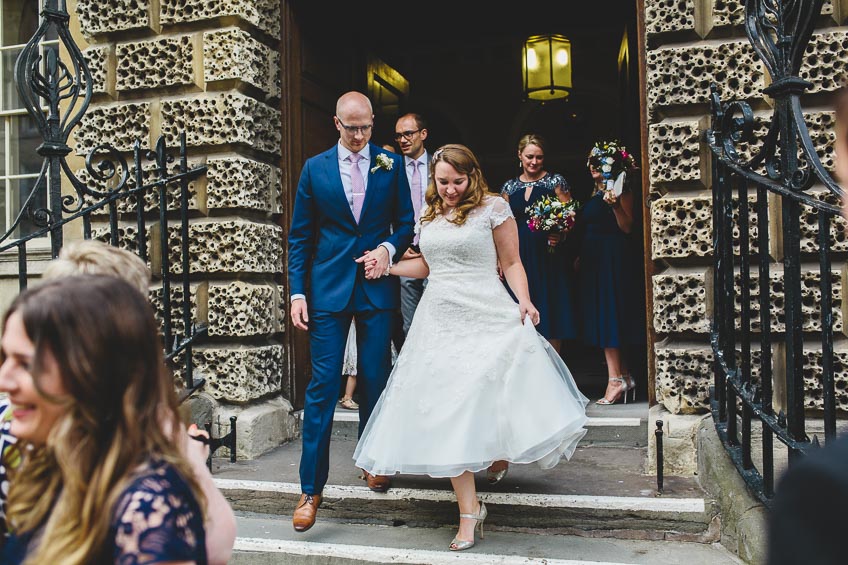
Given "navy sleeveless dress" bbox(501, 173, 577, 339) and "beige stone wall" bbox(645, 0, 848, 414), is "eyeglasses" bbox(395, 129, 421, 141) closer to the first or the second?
"navy sleeveless dress" bbox(501, 173, 577, 339)

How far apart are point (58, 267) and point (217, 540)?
0.82 metres

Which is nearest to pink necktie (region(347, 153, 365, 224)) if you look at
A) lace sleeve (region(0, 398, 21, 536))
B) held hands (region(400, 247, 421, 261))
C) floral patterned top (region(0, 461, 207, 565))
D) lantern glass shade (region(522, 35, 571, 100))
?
held hands (region(400, 247, 421, 261))

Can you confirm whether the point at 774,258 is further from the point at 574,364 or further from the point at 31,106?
the point at 574,364

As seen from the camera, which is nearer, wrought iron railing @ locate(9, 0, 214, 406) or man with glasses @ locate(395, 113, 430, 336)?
wrought iron railing @ locate(9, 0, 214, 406)

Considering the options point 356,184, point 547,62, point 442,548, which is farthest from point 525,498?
point 547,62

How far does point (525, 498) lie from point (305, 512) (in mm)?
1120

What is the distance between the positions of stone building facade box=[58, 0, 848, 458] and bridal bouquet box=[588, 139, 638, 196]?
992mm

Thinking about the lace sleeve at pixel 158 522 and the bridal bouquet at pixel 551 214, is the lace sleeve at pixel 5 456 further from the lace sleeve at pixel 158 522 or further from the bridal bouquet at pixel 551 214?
the bridal bouquet at pixel 551 214

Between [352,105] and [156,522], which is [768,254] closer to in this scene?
[352,105]

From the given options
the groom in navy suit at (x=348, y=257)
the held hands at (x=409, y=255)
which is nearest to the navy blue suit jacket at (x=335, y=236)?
the groom in navy suit at (x=348, y=257)

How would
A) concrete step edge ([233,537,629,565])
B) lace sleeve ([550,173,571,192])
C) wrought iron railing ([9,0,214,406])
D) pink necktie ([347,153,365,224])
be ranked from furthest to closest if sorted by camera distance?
lace sleeve ([550,173,571,192]), pink necktie ([347,153,365,224]), wrought iron railing ([9,0,214,406]), concrete step edge ([233,537,629,565])

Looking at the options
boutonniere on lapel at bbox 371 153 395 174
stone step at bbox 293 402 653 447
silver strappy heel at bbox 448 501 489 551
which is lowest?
silver strappy heel at bbox 448 501 489 551

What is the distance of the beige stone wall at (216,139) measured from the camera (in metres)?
Result: 5.14

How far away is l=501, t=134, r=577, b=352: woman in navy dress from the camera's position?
6199 mm
